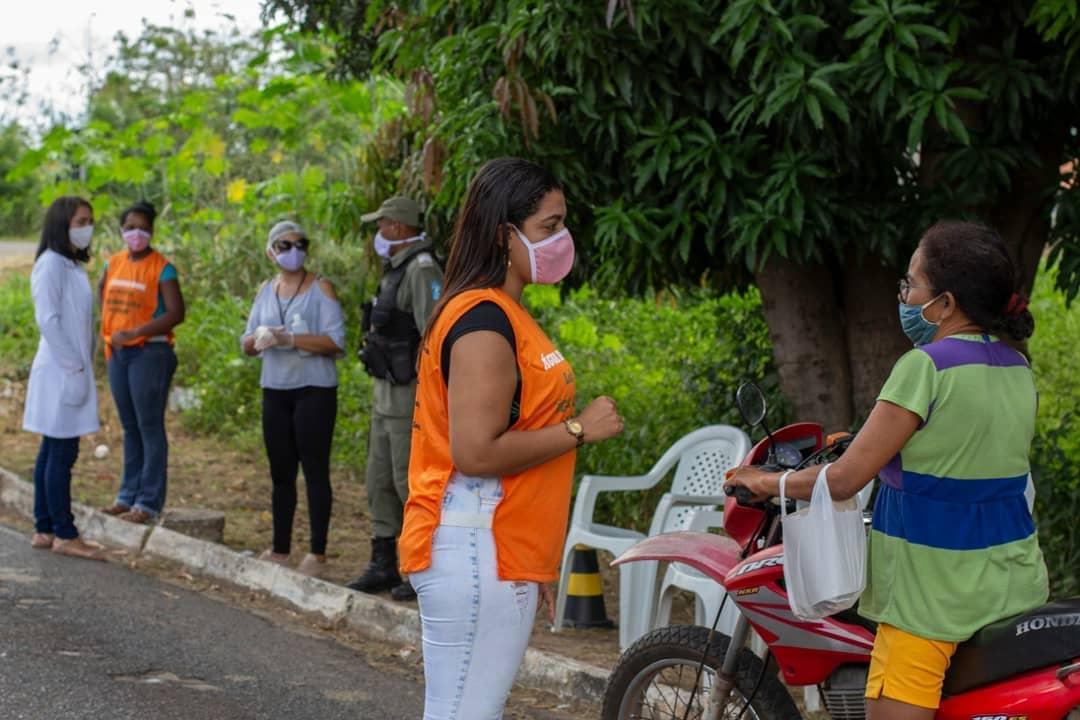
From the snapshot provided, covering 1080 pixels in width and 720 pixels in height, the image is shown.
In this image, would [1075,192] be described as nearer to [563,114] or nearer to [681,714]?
[563,114]

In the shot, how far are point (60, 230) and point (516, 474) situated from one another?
228 inches

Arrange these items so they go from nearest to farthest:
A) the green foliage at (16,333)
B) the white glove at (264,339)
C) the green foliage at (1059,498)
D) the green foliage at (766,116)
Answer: the green foliage at (766,116) → the green foliage at (1059,498) → the white glove at (264,339) → the green foliage at (16,333)

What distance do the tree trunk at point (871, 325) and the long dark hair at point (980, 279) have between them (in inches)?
161

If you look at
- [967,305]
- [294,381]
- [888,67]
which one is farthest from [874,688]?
[294,381]

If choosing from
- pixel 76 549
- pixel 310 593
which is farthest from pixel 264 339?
pixel 76 549

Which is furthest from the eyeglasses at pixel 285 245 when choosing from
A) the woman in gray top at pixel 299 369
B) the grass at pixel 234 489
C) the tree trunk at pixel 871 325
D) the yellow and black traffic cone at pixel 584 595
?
the tree trunk at pixel 871 325

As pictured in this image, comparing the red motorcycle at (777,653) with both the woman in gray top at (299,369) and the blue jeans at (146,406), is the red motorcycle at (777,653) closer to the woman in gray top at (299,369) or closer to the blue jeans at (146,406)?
the woman in gray top at (299,369)

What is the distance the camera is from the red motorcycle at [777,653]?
3.31m

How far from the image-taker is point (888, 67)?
578 cm

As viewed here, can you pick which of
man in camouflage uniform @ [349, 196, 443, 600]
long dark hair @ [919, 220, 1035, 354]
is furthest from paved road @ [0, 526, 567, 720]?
long dark hair @ [919, 220, 1035, 354]

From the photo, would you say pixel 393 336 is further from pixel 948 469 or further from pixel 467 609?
pixel 948 469

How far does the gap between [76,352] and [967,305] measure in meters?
6.22

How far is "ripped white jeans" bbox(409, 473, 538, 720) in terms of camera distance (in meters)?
3.24

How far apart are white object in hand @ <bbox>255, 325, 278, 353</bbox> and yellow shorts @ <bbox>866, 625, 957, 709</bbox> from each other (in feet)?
16.3
